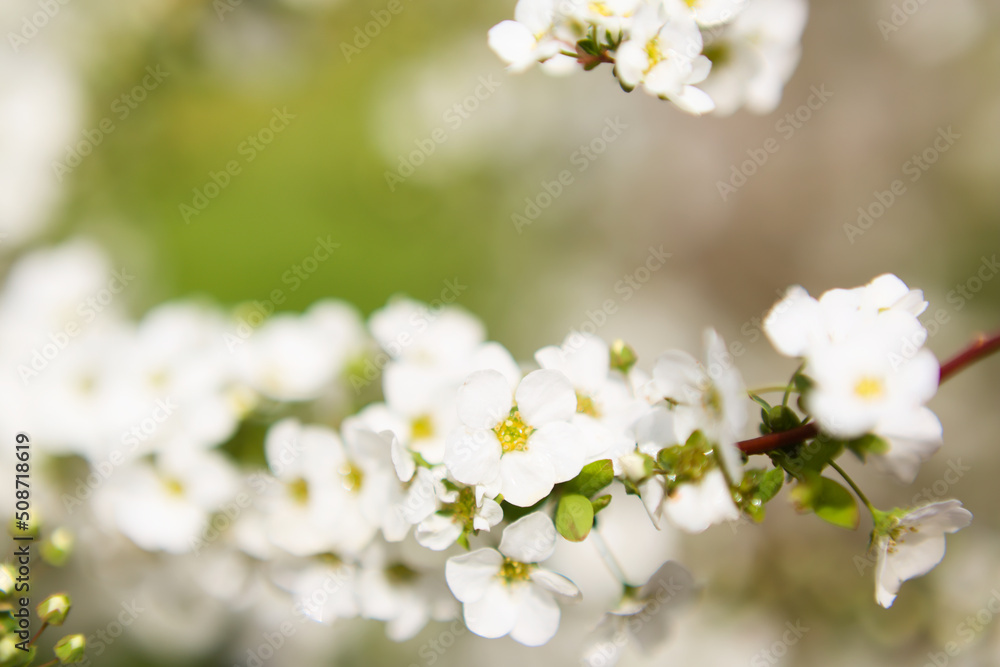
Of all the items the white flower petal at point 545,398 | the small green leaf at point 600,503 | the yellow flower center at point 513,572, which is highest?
the white flower petal at point 545,398

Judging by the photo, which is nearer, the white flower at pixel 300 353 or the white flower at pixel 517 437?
the white flower at pixel 517 437

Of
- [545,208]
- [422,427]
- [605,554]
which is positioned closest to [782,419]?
[422,427]

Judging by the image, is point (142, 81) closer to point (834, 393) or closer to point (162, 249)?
point (162, 249)

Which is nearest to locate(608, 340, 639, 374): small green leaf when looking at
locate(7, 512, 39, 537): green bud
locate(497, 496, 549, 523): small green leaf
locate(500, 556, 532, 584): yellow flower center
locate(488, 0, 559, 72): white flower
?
locate(497, 496, 549, 523): small green leaf

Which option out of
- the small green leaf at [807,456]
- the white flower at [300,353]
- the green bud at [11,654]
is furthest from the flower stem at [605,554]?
the green bud at [11,654]

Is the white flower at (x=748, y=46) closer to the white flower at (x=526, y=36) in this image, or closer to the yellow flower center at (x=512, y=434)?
the white flower at (x=526, y=36)

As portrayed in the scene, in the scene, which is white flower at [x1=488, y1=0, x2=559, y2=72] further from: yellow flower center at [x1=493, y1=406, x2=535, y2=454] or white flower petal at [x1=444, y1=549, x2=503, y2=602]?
white flower petal at [x1=444, y1=549, x2=503, y2=602]

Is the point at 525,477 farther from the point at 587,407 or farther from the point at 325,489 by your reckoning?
the point at 325,489
